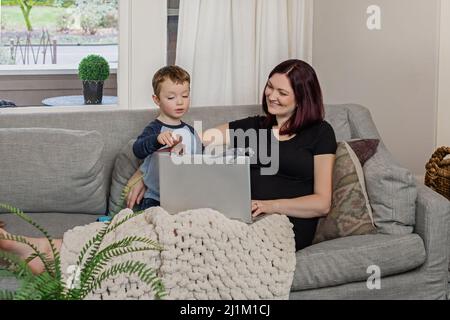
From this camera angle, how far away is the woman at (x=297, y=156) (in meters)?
2.88

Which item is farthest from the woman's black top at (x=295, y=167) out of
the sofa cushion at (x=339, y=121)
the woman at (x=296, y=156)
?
the sofa cushion at (x=339, y=121)

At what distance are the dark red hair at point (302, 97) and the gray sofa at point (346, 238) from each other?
0.98 ft

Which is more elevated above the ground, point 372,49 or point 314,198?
point 372,49

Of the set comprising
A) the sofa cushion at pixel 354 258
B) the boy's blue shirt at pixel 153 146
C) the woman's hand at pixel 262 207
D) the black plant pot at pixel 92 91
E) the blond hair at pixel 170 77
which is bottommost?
the sofa cushion at pixel 354 258

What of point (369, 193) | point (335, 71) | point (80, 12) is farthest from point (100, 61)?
point (369, 193)

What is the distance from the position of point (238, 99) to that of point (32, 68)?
3.34ft

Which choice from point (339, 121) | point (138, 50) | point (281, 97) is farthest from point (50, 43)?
point (339, 121)

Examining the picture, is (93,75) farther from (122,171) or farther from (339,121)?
(339,121)

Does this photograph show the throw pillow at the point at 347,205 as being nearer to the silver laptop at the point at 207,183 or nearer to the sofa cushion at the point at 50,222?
the silver laptop at the point at 207,183

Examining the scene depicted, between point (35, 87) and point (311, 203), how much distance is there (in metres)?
1.64

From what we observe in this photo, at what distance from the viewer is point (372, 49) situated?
4223 millimetres

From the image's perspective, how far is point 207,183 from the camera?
2.65m

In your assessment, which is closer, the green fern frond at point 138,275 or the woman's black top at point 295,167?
the green fern frond at point 138,275
